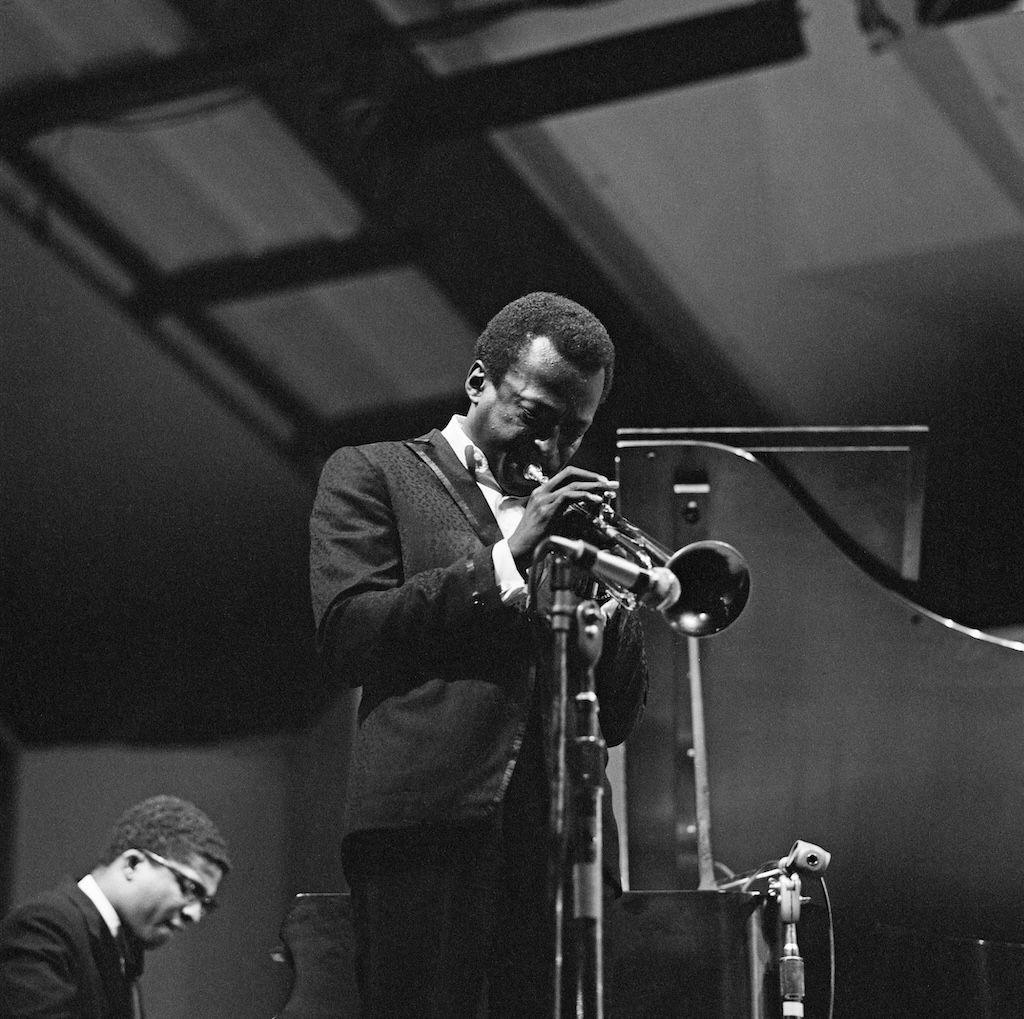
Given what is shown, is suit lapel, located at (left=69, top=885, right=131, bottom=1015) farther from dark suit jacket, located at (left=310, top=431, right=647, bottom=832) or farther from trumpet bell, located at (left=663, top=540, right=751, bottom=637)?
trumpet bell, located at (left=663, top=540, right=751, bottom=637)

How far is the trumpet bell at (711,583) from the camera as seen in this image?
6.64 feet

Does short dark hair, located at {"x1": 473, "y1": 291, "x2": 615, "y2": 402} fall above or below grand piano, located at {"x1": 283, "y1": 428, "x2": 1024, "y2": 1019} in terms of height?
above

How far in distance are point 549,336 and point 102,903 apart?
199 cm

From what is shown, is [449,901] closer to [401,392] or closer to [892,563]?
[892,563]

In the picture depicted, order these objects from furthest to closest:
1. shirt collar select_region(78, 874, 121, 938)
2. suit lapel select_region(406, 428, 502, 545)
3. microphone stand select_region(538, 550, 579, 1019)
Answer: shirt collar select_region(78, 874, 121, 938)
suit lapel select_region(406, 428, 502, 545)
microphone stand select_region(538, 550, 579, 1019)

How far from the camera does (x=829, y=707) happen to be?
3102mm

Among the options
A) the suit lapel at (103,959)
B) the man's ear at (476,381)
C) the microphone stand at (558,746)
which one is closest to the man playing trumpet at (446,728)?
the microphone stand at (558,746)

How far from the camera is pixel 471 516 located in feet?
7.15


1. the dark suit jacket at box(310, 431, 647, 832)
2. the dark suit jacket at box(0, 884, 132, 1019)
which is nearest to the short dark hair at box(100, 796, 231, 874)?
the dark suit jacket at box(0, 884, 132, 1019)

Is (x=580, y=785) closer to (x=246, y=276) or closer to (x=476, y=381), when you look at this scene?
(x=476, y=381)

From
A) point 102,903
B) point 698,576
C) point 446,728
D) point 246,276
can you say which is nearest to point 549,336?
point 698,576

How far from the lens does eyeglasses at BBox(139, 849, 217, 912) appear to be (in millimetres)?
3652

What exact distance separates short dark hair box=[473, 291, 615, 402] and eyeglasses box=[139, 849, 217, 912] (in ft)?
5.91

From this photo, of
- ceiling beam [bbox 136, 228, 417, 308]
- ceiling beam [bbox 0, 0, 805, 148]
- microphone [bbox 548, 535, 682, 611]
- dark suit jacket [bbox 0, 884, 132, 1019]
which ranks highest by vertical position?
ceiling beam [bbox 0, 0, 805, 148]
